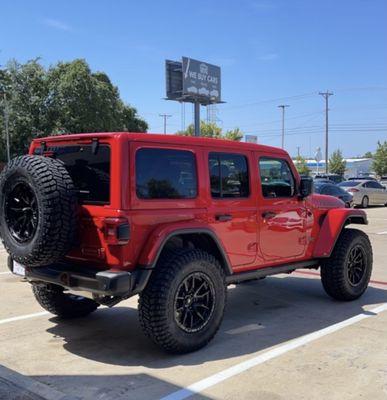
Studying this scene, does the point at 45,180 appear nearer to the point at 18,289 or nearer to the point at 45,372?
the point at 45,372

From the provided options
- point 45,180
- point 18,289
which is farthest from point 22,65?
point 45,180

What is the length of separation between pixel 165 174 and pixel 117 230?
801 mm

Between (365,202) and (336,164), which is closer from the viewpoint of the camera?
(365,202)

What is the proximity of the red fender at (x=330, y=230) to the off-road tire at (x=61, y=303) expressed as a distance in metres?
2.87

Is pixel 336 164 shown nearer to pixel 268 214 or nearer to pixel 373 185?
pixel 373 185

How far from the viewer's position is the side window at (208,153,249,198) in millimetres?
5438

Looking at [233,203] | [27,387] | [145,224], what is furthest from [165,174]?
[27,387]

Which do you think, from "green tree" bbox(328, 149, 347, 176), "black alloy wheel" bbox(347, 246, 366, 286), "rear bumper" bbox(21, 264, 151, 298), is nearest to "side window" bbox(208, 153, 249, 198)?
"rear bumper" bbox(21, 264, 151, 298)

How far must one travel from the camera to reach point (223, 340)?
538 centimetres

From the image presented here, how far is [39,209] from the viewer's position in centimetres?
454

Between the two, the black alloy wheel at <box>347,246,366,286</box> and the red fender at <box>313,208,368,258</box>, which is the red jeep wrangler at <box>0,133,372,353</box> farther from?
the black alloy wheel at <box>347,246,366,286</box>

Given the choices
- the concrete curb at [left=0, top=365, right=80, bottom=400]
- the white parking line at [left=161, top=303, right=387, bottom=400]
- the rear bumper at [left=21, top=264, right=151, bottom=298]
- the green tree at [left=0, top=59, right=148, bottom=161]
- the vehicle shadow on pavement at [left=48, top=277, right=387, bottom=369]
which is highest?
the green tree at [left=0, top=59, right=148, bottom=161]

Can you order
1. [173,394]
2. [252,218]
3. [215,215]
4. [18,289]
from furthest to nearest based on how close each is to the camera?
[18,289] < [252,218] < [215,215] < [173,394]

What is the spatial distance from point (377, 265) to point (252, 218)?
4.99 m
